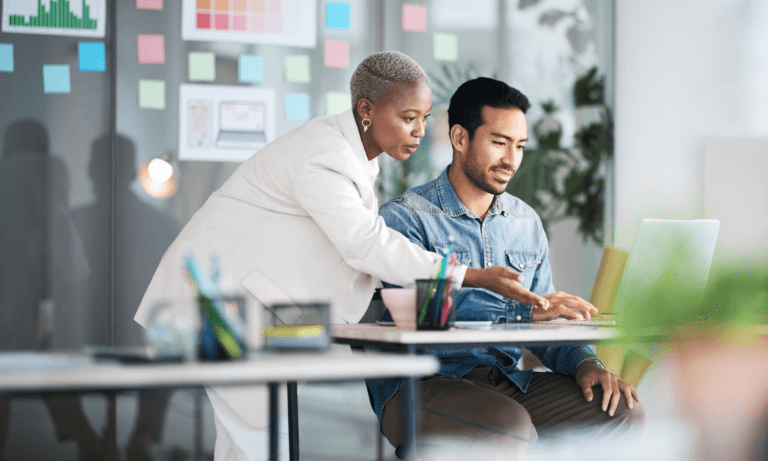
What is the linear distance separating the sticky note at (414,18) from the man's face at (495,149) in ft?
4.17

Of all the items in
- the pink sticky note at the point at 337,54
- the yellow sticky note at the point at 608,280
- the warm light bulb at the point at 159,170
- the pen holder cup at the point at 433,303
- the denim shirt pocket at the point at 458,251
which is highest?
the pink sticky note at the point at 337,54

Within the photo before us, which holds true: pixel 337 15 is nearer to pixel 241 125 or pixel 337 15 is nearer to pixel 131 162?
pixel 241 125

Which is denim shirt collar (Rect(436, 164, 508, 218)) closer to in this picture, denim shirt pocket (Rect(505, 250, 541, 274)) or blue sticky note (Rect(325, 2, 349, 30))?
denim shirt pocket (Rect(505, 250, 541, 274))

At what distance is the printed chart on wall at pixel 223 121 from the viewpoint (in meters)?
2.87

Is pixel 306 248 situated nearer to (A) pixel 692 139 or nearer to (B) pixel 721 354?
(B) pixel 721 354

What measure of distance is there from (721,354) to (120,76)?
111 inches

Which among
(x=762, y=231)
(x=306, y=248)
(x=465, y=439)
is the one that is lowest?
(x=465, y=439)

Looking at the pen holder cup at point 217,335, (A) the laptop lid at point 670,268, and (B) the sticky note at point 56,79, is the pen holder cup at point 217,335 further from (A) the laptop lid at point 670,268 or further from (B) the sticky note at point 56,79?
(B) the sticky note at point 56,79

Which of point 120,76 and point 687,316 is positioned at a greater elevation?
point 120,76

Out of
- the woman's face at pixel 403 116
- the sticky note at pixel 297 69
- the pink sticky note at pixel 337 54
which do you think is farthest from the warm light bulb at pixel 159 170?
the woman's face at pixel 403 116

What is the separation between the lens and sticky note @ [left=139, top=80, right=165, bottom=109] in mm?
2850

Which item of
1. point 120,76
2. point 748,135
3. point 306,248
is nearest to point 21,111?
point 120,76

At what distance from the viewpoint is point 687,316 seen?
0.38 m

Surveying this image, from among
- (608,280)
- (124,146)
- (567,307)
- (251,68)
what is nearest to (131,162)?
(124,146)
